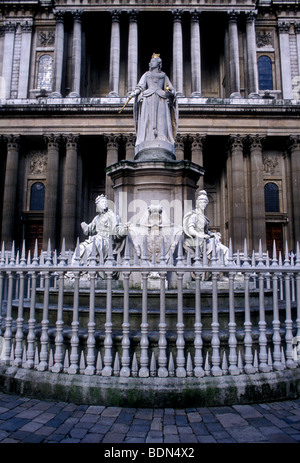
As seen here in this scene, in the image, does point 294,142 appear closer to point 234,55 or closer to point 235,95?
point 235,95

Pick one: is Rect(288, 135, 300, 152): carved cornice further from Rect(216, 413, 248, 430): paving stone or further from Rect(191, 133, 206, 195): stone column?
Rect(216, 413, 248, 430): paving stone

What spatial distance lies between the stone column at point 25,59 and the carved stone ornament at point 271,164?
20113 mm

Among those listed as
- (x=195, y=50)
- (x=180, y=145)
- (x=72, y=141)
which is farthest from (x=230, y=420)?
(x=195, y=50)

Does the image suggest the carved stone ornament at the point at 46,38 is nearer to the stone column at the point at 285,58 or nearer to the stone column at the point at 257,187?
the stone column at the point at 257,187

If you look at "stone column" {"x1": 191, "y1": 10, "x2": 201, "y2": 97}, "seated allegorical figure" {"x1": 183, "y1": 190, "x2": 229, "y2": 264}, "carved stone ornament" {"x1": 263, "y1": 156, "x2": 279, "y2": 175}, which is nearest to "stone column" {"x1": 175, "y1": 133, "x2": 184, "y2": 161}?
"stone column" {"x1": 191, "y1": 10, "x2": 201, "y2": 97}

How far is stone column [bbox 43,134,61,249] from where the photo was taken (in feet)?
76.7

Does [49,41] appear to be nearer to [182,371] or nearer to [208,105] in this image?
[208,105]

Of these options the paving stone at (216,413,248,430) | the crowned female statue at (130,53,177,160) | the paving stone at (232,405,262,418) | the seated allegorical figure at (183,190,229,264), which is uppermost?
the crowned female statue at (130,53,177,160)

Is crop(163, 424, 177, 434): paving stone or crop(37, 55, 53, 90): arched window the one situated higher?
crop(37, 55, 53, 90): arched window

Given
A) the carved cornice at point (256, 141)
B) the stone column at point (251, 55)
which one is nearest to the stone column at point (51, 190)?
the carved cornice at point (256, 141)

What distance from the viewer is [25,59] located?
1128 inches

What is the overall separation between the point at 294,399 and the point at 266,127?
22.9m

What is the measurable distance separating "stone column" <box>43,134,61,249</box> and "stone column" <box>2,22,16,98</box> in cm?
818

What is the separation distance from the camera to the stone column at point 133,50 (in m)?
25.8
